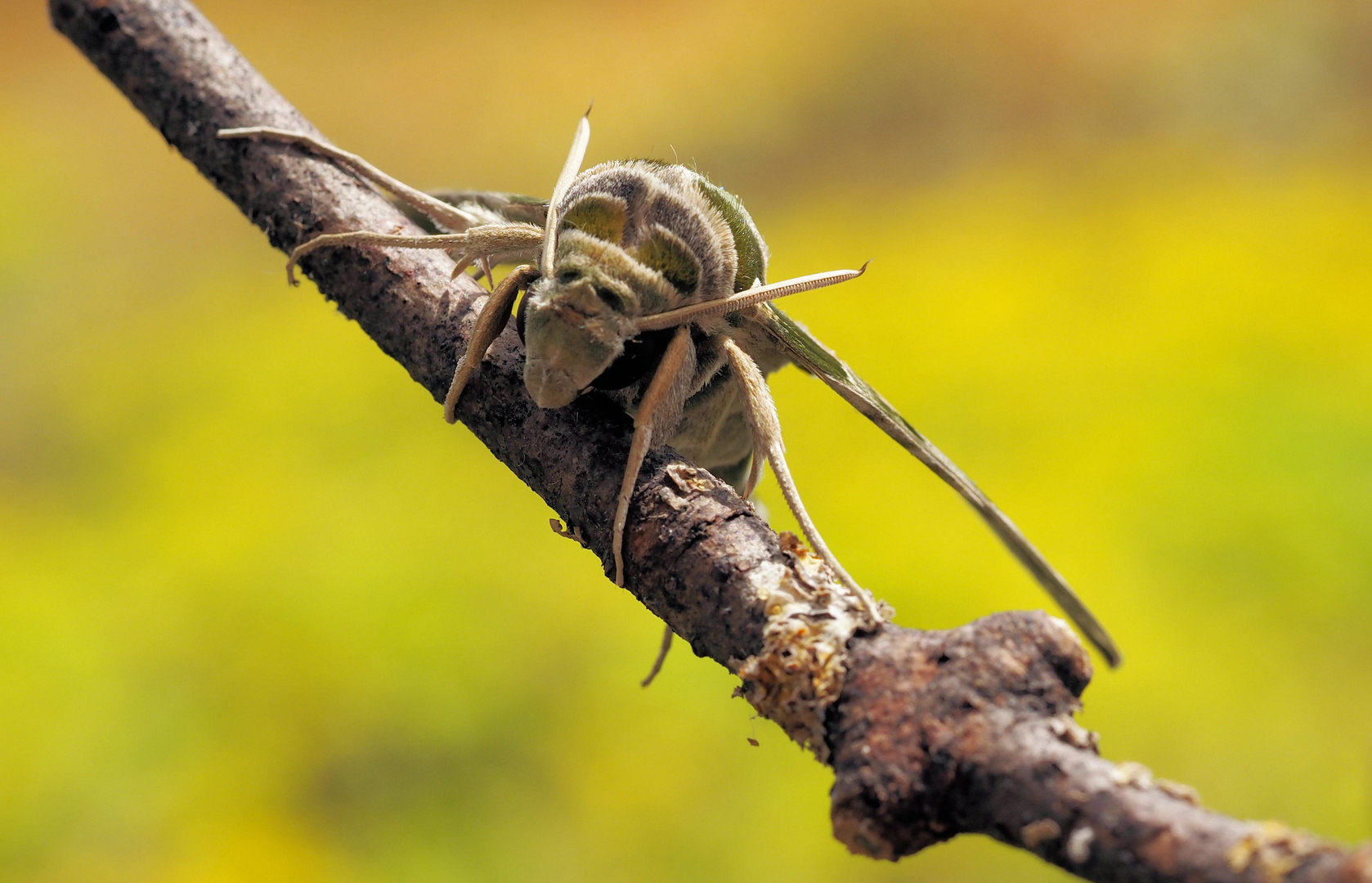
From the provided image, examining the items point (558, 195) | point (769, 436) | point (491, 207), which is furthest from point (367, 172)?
point (769, 436)

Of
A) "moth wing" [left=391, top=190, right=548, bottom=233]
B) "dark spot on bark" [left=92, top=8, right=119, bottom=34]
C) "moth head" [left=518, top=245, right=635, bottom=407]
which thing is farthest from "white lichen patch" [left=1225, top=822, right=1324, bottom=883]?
"dark spot on bark" [left=92, top=8, right=119, bottom=34]

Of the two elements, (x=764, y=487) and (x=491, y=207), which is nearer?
(x=491, y=207)

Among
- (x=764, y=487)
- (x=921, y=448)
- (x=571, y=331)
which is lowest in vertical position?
(x=571, y=331)

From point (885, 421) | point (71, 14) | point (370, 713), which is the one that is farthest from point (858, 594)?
point (370, 713)

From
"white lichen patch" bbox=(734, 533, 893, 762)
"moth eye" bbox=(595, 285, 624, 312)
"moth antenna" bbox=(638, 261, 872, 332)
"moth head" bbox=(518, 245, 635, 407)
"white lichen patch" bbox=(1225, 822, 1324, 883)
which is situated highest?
"moth antenna" bbox=(638, 261, 872, 332)

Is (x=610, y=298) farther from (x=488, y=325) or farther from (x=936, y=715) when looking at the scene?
(x=936, y=715)

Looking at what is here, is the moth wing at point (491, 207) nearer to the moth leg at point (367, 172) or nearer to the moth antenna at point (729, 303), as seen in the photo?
the moth leg at point (367, 172)

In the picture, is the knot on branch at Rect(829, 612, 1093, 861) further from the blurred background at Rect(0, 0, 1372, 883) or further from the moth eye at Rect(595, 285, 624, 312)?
the blurred background at Rect(0, 0, 1372, 883)
